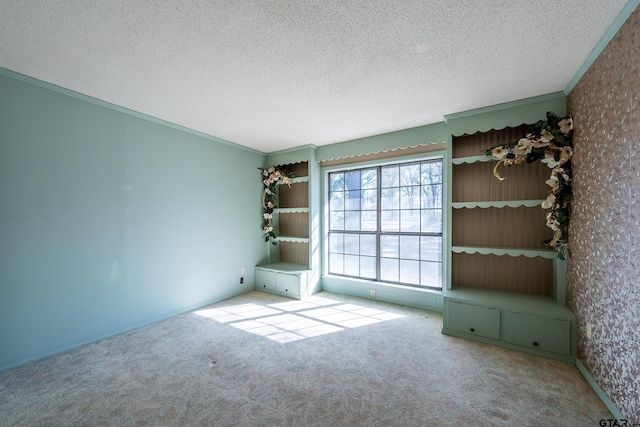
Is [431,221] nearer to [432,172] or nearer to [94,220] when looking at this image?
[432,172]

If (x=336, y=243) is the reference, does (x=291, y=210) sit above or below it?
above

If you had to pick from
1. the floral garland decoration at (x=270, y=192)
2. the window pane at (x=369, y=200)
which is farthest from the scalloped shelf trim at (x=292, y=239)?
the window pane at (x=369, y=200)

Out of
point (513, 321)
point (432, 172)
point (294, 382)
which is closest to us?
point (294, 382)

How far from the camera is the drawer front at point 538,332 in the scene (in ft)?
7.45

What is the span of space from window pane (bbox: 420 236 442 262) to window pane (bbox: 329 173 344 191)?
65.0 inches

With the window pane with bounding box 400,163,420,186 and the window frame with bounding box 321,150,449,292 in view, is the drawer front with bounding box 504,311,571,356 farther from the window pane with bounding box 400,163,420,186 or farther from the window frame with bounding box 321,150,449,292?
the window pane with bounding box 400,163,420,186

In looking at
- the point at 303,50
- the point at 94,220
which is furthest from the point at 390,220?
the point at 94,220

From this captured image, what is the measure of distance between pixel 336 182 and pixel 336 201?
35 cm

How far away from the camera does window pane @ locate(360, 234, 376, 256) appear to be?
413 centimetres

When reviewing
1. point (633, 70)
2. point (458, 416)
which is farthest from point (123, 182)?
point (633, 70)

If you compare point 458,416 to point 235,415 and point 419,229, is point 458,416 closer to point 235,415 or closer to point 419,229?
point 235,415

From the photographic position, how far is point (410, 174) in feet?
12.4

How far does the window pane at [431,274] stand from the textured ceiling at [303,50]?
2.11 metres

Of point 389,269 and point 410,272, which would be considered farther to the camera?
point 389,269
